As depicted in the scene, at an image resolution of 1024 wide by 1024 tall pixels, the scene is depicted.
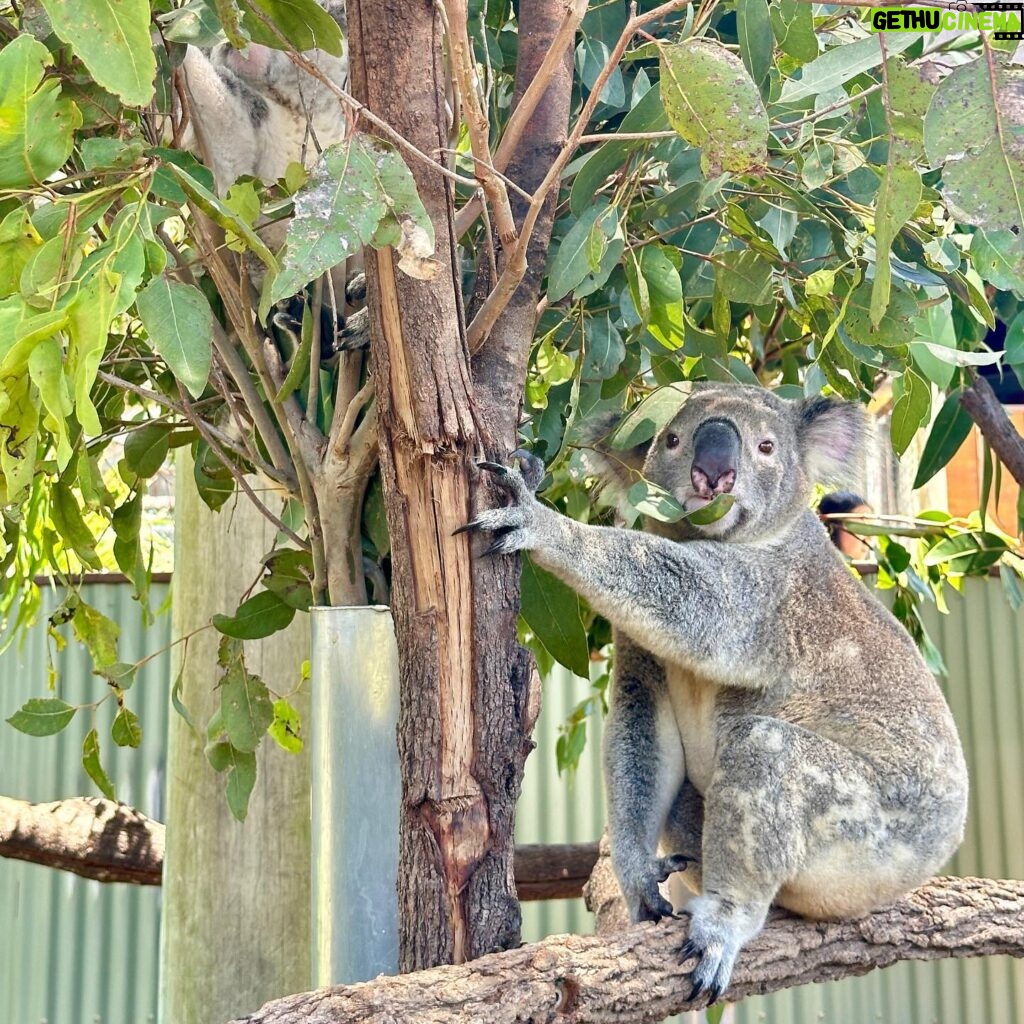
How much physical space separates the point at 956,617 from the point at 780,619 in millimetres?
2524

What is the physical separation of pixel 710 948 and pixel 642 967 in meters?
0.16

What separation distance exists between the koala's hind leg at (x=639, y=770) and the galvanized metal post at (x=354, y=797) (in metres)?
0.68

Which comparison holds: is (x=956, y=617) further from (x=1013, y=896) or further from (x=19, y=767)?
(x=19, y=767)

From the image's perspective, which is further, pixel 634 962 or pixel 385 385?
pixel 634 962

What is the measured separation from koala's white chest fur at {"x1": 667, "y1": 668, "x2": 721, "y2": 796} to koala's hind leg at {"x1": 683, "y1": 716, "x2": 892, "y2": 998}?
26 cm

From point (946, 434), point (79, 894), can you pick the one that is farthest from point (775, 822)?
point (79, 894)

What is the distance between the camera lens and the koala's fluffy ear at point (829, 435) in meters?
2.47

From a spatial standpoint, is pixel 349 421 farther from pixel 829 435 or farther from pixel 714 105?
pixel 829 435

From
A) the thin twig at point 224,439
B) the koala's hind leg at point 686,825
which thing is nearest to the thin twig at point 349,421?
the thin twig at point 224,439

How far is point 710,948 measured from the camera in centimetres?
174

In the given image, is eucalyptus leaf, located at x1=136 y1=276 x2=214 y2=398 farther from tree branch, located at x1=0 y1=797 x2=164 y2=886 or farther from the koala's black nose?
tree branch, located at x1=0 y1=797 x2=164 y2=886

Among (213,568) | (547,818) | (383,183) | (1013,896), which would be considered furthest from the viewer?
(547,818)

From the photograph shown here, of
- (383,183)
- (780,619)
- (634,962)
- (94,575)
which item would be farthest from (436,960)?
(94,575)

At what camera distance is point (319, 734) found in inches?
61.4
